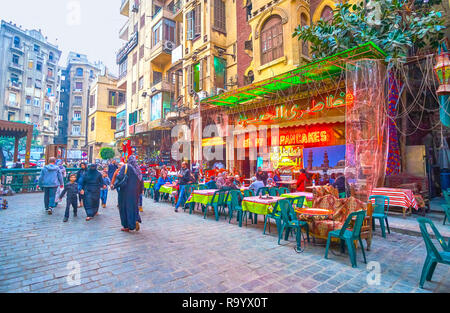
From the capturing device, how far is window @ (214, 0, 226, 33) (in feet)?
58.6

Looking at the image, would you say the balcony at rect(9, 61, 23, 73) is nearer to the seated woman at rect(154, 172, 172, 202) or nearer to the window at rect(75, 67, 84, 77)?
the window at rect(75, 67, 84, 77)

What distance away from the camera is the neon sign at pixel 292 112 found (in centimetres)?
1054

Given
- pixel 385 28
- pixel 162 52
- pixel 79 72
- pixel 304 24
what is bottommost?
pixel 385 28

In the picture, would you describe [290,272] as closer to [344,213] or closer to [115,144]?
[344,213]

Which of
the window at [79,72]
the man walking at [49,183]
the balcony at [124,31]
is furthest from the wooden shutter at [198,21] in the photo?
the window at [79,72]

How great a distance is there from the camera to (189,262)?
4.03 metres

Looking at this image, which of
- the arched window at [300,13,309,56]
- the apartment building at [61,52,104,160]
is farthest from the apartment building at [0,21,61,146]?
the arched window at [300,13,309,56]

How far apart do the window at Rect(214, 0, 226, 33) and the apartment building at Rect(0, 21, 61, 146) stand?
37.2 metres

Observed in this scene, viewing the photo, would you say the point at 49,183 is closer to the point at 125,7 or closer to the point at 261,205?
the point at 261,205

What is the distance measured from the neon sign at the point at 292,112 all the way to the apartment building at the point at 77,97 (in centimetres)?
4505

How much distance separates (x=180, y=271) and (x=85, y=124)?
55260 millimetres

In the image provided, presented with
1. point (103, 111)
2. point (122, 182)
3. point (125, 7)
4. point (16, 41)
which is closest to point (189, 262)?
point (122, 182)

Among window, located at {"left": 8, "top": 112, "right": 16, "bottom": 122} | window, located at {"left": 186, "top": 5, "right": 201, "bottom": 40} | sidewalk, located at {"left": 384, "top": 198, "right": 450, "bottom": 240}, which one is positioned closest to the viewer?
sidewalk, located at {"left": 384, "top": 198, "right": 450, "bottom": 240}

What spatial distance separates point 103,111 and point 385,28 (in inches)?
1494
